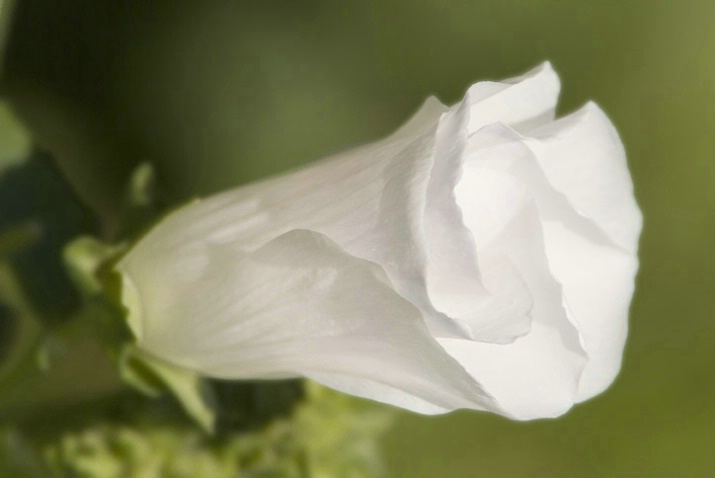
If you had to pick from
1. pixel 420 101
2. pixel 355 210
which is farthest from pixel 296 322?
pixel 420 101

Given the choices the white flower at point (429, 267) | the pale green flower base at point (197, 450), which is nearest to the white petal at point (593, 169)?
the white flower at point (429, 267)

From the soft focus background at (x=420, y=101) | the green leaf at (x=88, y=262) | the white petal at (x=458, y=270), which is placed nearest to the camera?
the white petal at (x=458, y=270)

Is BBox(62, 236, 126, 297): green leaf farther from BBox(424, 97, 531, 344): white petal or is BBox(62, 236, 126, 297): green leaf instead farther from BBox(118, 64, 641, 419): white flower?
BBox(424, 97, 531, 344): white petal

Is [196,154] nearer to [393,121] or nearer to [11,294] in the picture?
[393,121]

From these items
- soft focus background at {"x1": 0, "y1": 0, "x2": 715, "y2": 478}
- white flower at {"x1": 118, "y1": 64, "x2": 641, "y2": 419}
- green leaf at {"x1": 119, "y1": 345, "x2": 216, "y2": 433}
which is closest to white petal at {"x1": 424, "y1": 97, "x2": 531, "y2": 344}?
white flower at {"x1": 118, "y1": 64, "x2": 641, "y2": 419}

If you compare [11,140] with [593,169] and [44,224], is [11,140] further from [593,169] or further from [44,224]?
[593,169]

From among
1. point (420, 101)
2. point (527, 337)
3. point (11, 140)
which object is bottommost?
point (420, 101)

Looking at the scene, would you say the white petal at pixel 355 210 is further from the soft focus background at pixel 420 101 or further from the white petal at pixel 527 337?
the soft focus background at pixel 420 101

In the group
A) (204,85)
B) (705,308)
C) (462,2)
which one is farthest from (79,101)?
(705,308)
